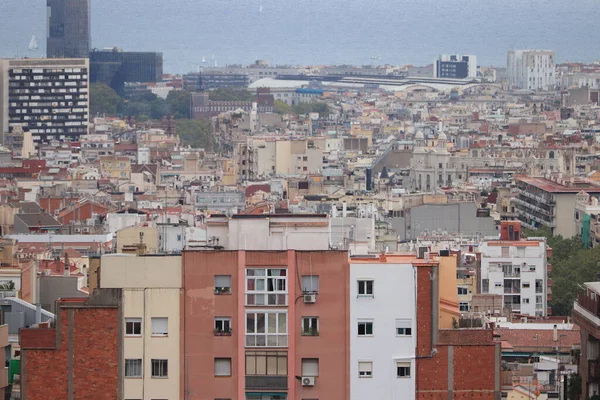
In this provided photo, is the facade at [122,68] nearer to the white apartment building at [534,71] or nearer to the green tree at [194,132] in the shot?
the white apartment building at [534,71]

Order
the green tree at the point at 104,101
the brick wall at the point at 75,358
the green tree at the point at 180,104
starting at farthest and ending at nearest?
the green tree at the point at 180,104
the green tree at the point at 104,101
the brick wall at the point at 75,358

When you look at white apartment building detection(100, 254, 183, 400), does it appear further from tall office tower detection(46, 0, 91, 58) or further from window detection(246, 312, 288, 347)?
tall office tower detection(46, 0, 91, 58)

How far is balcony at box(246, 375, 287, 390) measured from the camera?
677 inches

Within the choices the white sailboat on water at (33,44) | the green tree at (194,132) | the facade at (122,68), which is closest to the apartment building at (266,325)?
the green tree at (194,132)

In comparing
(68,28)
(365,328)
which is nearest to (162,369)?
(365,328)

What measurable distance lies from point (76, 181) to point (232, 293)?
4800 centimetres

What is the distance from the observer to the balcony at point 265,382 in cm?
1719

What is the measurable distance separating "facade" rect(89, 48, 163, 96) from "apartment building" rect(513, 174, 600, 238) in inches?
3467

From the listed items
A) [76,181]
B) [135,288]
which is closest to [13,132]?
[76,181]

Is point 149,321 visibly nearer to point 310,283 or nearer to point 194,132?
point 310,283

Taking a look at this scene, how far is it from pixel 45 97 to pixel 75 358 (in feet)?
283

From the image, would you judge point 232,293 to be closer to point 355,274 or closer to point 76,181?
point 355,274

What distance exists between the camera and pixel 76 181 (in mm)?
65000

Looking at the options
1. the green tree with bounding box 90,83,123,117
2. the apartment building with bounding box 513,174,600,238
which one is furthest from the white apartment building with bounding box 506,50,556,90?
the apartment building with bounding box 513,174,600,238
